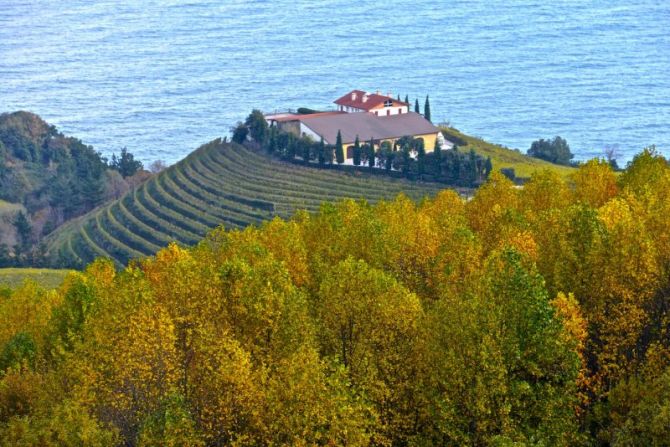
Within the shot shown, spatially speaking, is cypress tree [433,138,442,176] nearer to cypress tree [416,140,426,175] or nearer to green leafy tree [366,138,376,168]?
cypress tree [416,140,426,175]

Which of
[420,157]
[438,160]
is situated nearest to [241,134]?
[420,157]

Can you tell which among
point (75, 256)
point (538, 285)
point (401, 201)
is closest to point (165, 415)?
point (538, 285)

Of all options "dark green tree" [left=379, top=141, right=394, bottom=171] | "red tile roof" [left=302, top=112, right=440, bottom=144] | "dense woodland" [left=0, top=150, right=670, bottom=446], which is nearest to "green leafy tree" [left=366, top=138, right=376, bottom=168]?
"dark green tree" [left=379, top=141, right=394, bottom=171]

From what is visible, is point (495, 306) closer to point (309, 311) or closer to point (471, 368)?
point (471, 368)

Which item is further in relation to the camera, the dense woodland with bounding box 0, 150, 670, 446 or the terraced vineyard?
the terraced vineyard

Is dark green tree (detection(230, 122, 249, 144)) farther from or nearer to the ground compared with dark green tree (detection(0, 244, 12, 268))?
farther from the ground

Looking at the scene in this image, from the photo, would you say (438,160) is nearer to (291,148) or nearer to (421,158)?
(421,158)

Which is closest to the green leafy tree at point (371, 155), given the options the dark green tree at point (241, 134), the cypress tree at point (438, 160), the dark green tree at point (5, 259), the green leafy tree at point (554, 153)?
the cypress tree at point (438, 160)
